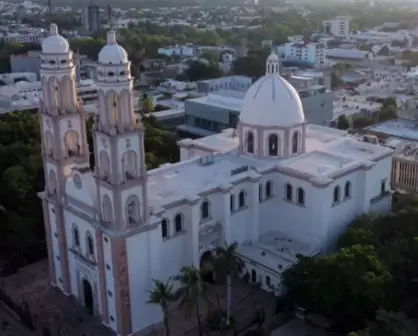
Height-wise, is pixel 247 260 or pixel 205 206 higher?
pixel 205 206

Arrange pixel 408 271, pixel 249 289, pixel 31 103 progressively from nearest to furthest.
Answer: pixel 408 271 → pixel 249 289 → pixel 31 103

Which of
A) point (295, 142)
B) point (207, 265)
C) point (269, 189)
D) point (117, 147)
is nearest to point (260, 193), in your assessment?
point (269, 189)

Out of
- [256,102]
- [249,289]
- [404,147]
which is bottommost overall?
[249,289]

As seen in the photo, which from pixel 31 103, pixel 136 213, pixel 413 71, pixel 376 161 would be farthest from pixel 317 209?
pixel 413 71

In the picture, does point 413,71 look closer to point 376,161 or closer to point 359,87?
point 359,87

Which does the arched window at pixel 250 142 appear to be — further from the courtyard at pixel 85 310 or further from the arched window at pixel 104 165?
the arched window at pixel 104 165
